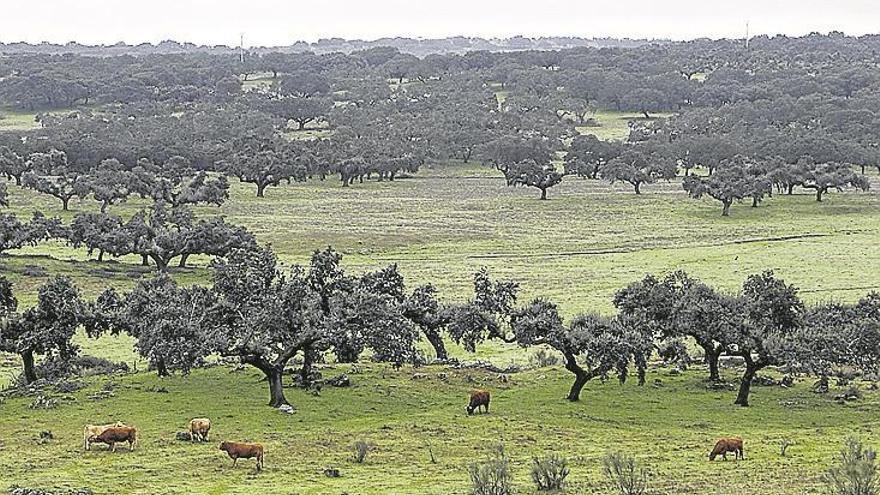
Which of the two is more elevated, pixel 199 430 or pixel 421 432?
pixel 199 430

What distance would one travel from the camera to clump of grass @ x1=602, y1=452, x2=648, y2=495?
79.1ft

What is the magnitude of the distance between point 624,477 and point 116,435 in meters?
13.2

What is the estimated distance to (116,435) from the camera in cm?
3011

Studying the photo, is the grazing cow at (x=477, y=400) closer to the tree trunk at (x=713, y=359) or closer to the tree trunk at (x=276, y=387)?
the tree trunk at (x=276, y=387)

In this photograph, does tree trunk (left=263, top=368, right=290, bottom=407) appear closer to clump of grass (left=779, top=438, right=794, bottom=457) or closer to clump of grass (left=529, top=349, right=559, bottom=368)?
clump of grass (left=529, top=349, right=559, bottom=368)

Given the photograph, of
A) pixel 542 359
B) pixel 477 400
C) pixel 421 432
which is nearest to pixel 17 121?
pixel 542 359

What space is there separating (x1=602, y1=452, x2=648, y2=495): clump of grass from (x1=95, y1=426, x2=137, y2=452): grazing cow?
39.4 feet

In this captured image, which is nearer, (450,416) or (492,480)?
(492,480)

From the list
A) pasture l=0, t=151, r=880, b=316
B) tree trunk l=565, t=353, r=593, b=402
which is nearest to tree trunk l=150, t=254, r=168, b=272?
pasture l=0, t=151, r=880, b=316

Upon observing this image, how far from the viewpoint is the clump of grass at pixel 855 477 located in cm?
2253

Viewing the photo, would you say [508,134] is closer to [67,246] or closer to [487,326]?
[67,246]

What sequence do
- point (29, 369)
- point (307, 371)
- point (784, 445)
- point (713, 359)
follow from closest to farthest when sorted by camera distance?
point (784, 445) → point (307, 371) → point (29, 369) → point (713, 359)

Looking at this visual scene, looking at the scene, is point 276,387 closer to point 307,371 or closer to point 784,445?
point 307,371

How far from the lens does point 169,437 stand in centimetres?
3222
